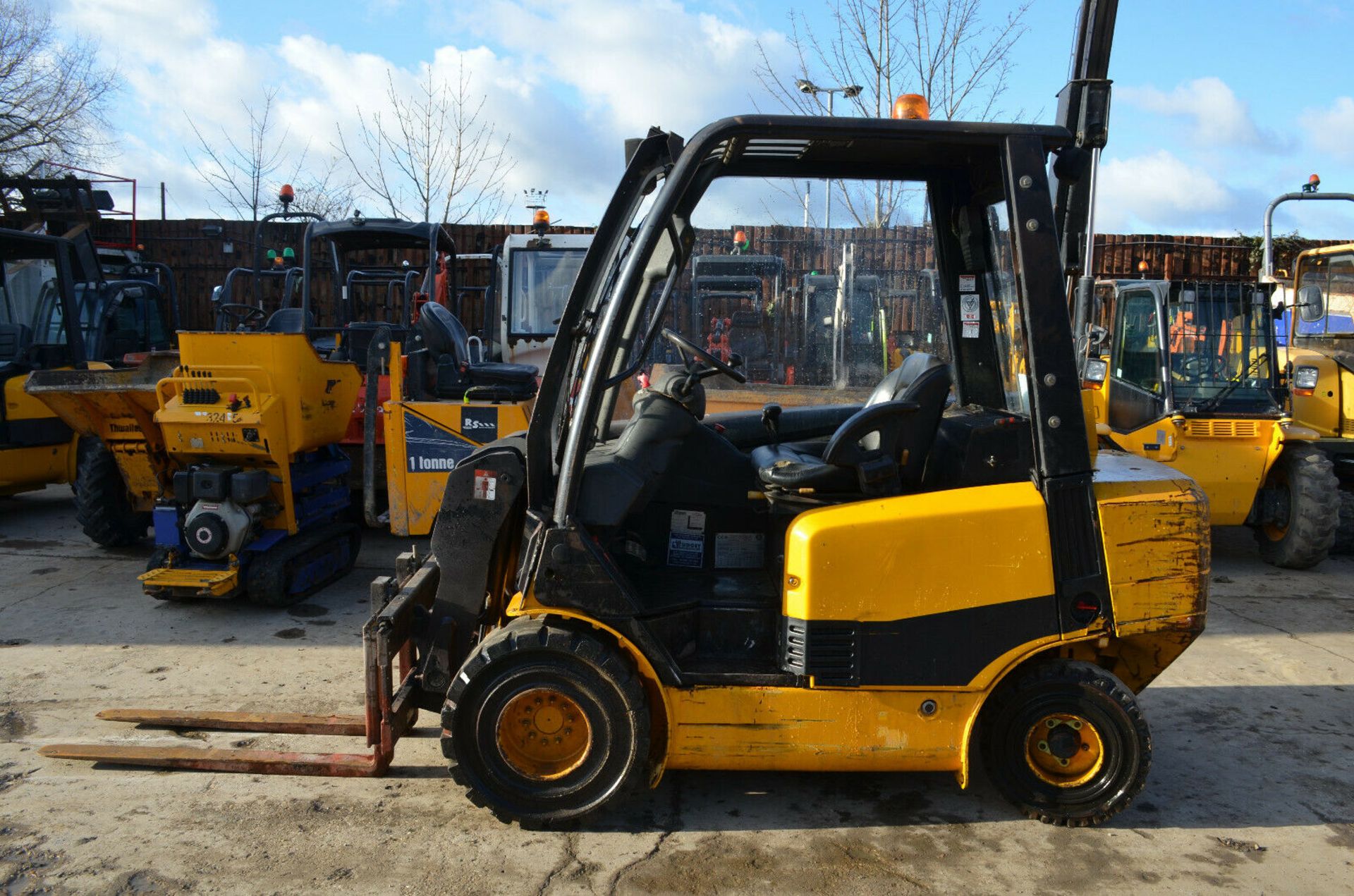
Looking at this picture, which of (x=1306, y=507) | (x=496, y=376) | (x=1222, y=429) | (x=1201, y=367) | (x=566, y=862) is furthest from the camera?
(x=1201, y=367)

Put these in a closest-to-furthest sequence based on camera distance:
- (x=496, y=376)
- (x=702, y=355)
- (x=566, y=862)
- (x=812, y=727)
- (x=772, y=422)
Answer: (x=566, y=862) → (x=812, y=727) → (x=702, y=355) → (x=772, y=422) → (x=496, y=376)

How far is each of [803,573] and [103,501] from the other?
6362mm

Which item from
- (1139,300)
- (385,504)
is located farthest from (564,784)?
(1139,300)

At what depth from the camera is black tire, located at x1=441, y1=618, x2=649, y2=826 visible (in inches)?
135

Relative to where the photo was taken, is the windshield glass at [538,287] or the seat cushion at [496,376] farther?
the windshield glass at [538,287]

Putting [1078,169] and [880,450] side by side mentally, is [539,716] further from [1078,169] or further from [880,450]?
[1078,169]

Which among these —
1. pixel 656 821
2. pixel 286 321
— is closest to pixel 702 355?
pixel 656 821

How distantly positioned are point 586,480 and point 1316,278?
31.0 feet

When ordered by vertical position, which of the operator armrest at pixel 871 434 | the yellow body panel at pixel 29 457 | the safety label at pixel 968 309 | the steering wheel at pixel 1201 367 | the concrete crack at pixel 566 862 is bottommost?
the concrete crack at pixel 566 862

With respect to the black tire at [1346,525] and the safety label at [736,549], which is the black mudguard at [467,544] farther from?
the black tire at [1346,525]

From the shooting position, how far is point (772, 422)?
4.48 meters

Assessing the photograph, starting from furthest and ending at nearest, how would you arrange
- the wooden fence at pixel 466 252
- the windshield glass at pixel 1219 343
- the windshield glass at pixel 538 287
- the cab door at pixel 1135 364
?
the wooden fence at pixel 466 252 < the windshield glass at pixel 538 287 < the cab door at pixel 1135 364 < the windshield glass at pixel 1219 343

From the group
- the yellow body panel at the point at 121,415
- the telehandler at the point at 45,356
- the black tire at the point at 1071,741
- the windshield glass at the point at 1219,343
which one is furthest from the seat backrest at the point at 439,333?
the windshield glass at the point at 1219,343

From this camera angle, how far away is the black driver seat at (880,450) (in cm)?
354
